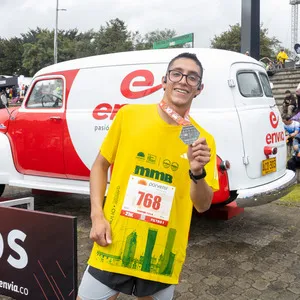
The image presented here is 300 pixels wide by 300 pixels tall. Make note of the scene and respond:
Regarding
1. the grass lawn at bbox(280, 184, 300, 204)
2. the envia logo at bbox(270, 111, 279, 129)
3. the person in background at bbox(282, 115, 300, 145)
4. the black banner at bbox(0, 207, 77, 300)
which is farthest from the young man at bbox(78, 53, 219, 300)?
the person in background at bbox(282, 115, 300, 145)

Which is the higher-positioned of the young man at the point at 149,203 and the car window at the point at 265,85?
the car window at the point at 265,85

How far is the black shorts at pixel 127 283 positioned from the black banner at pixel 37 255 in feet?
2.23

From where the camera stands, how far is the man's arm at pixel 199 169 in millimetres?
1512

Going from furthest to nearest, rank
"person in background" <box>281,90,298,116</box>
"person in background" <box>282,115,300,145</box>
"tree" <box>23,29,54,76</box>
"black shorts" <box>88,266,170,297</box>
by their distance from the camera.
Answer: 1. "tree" <box>23,29,54,76</box>
2. "person in background" <box>281,90,298,116</box>
3. "person in background" <box>282,115,300,145</box>
4. "black shorts" <box>88,266,170,297</box>

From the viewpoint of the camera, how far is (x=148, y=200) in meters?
1.75

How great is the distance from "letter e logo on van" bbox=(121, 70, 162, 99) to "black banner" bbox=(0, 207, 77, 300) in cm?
224

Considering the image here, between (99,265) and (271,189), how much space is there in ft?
10.0

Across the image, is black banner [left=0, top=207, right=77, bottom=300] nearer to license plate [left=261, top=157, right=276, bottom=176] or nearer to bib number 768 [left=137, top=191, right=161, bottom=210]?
bib number 768 [left=137, top=191, right=161, bottom=210]

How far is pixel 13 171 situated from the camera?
540 centimetres

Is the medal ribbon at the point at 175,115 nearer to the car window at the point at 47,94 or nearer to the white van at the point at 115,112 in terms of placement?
the white van at the point at 115,112

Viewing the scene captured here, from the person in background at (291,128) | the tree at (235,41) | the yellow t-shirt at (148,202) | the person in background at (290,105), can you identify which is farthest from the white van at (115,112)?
the tree at (235,41)

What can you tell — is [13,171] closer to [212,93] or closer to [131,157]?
[212,93]

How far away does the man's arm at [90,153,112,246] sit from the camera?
1.72 meters

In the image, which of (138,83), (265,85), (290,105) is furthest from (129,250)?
(290,105)
